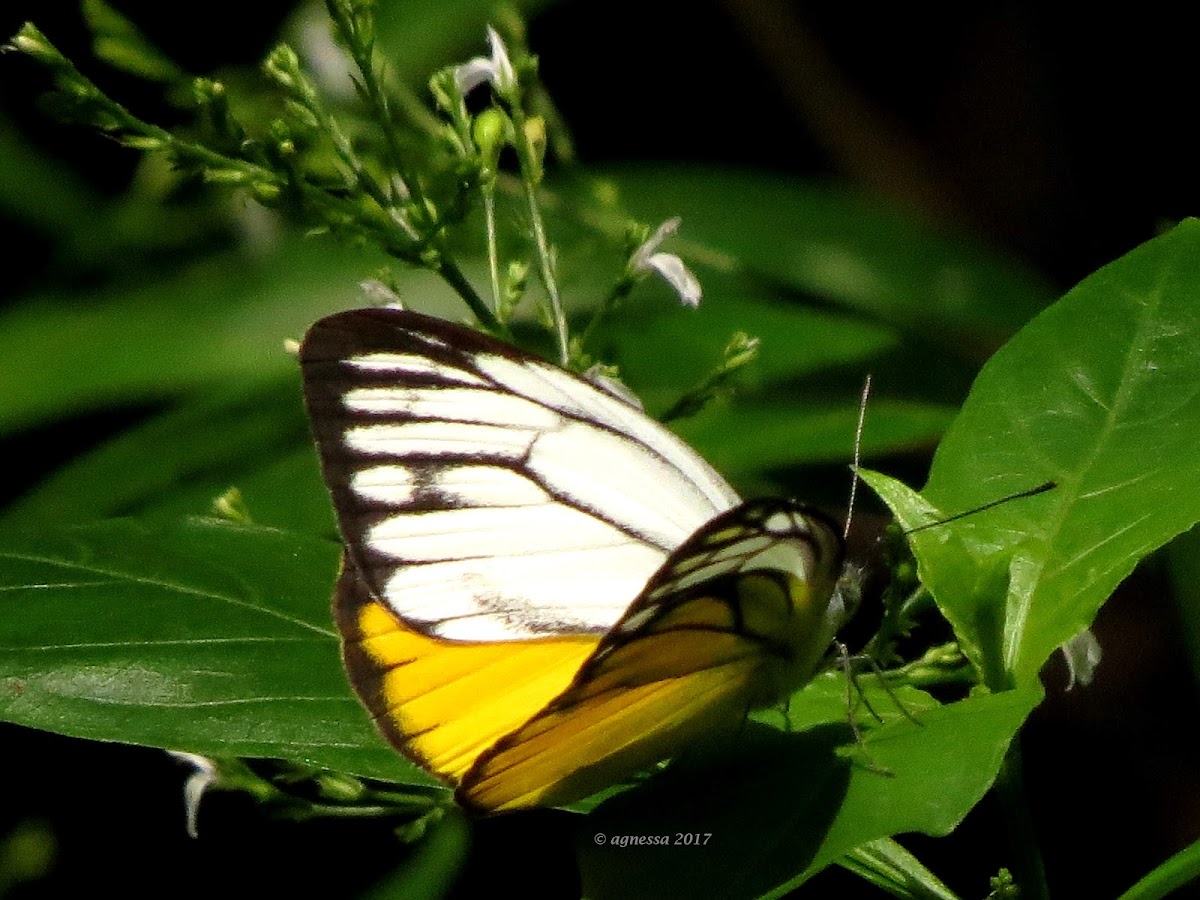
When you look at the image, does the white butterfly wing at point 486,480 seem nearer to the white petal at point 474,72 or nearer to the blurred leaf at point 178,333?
the white petal at point 474,72

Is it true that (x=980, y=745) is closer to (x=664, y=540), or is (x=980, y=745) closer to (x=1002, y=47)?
(x=664, y=540)

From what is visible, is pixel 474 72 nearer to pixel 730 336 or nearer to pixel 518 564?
pixel 518 564

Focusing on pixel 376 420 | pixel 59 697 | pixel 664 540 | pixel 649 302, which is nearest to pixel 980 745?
pixel 664 540

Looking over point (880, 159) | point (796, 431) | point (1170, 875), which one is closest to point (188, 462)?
point (796, 431)

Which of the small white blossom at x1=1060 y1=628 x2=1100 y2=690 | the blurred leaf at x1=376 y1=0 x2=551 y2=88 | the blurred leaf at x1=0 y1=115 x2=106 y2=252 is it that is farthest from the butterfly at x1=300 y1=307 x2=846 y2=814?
the blurred leaf at x1=0 y1=115 x2=106 y2=252

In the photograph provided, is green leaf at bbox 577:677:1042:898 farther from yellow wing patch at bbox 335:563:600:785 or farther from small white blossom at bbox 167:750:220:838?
small white blossom at bbox 167:750:220:838
